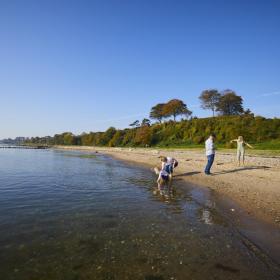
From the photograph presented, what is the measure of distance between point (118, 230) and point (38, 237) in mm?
2387

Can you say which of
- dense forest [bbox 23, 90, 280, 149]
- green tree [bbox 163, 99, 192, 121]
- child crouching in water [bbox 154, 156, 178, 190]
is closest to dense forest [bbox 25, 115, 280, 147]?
dense forest [bbox 23, 90, 280, 149]

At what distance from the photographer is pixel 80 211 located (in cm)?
954

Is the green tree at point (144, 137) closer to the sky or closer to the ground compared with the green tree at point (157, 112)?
closer to the ground

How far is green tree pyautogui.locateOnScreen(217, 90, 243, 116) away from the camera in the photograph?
296 ft

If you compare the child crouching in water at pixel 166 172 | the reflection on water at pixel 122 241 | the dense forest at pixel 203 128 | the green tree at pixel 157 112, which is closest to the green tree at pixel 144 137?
the dense forest at pixel 203 128

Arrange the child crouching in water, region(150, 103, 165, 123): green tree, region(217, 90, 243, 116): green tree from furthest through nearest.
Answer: region(150, 103, 165, 123): green tree < region(217, 90, 243, 116): green tree < the child crouching in water

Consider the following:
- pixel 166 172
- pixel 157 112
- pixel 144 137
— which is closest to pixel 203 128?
pixel 144 137

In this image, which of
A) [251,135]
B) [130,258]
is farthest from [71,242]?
[251,135]

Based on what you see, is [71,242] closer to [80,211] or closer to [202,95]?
[80,211]

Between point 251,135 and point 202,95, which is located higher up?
point 202,95

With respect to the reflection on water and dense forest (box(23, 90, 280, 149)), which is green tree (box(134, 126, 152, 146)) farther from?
the reflection on water

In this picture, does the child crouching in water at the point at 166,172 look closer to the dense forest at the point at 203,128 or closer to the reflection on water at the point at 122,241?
the reflection on water at the point at 122,241

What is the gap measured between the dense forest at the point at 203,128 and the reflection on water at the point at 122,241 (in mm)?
35188

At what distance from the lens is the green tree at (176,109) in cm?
9719
